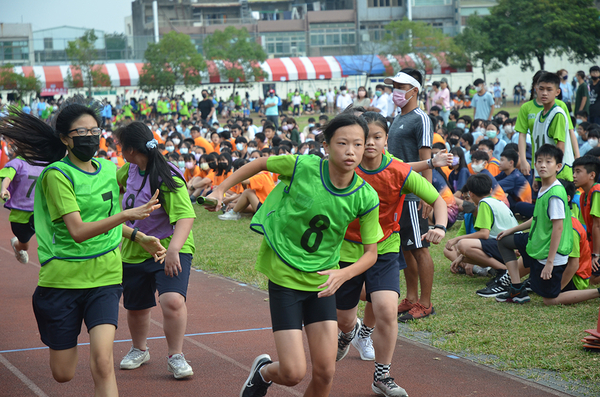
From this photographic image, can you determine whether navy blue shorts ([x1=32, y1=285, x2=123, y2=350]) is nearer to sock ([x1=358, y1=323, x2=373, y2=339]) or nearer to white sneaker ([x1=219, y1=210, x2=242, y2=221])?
sock ([x1=358, y1=323, x2=373, y2=339])

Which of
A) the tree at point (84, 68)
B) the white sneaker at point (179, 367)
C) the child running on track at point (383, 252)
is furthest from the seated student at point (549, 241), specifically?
the tree at point (84, 68)

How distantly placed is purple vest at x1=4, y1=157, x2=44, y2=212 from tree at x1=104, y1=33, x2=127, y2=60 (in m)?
57.5

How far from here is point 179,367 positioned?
4.71 metres

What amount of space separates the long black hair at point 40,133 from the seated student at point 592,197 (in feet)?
17.4

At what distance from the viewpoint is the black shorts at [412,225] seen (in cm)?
593

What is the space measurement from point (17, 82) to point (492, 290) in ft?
157

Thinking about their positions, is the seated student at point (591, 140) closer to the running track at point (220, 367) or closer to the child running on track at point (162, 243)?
the running track at point (220, 367)

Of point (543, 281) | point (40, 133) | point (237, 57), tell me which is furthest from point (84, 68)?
point (40, 133)

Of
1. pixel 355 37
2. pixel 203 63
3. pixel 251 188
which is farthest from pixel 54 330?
pixel 355 37

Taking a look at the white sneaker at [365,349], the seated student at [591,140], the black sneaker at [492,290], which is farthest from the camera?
the seated student at [591,140]

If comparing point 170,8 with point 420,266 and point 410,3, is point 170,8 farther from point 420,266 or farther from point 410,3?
point 420,266

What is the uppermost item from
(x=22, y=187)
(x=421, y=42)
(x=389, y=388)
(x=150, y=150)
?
(x=421, y=42)

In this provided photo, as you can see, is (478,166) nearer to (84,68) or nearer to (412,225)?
(412,225)

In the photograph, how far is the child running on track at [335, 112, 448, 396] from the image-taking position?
439cm
